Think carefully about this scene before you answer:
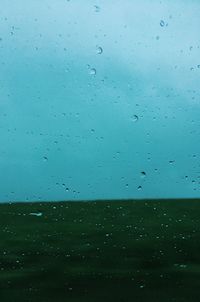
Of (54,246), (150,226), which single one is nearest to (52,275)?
(54,246)

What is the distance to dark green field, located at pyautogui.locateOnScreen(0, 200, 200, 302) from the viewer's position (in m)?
2.50

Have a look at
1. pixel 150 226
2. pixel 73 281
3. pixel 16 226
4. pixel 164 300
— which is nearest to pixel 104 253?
pixel 73 281

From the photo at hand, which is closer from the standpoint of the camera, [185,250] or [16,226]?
[185,250]

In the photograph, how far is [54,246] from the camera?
3.88 metres

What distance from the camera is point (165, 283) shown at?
268cm

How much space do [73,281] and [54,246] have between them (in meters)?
1.16

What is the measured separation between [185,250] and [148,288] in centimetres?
117

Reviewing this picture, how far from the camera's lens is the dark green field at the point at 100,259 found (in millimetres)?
2496

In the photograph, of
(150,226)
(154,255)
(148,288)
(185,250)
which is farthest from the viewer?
(150,226)

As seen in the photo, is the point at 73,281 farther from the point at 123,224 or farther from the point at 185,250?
the point at 123,224

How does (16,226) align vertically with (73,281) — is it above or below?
above

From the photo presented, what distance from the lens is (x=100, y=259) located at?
10.9 ft

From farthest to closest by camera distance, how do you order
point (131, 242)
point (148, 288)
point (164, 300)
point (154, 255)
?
point (131, 242)
point (154, 255)
point (148, 288)
point (164, 300)

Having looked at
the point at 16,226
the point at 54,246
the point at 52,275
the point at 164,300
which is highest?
the point at 16,226
